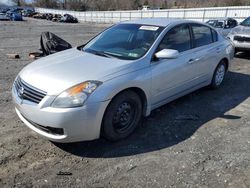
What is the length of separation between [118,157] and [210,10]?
29828mm

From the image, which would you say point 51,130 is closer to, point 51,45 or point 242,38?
point 51,45

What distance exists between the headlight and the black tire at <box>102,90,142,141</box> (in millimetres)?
382

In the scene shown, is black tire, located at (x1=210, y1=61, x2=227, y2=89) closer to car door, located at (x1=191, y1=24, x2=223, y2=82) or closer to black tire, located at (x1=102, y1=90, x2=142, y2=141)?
car door, located at (x1=191, y1=24, x2=223, y2=82)

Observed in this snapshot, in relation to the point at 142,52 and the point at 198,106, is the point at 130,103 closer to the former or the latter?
the point at 142,52

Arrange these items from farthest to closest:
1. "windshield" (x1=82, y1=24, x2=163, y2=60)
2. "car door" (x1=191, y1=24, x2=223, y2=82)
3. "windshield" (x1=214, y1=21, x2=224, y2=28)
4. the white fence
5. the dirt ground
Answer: the white fence
"windshield" (x1=214, y1=21, x2=224, y2=28)
"car door" (x1=191, y1=24, x2=223, y2=82)
"windshield" (x1=82, y1=24, x2=163, y2=60)
the dirt ground

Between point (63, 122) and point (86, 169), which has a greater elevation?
point (63, 122)

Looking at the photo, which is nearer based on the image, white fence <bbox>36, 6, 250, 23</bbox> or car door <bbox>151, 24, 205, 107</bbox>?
car door <bbox>151, 24, 205, 107</bbox>

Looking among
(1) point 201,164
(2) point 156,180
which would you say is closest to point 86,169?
(2) point 156,180

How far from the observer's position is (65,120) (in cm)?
318

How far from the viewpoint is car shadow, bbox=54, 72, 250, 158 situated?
3.66 metres

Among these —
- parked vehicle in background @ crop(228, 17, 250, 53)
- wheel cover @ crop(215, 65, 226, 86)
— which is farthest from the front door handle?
parked vehicle in background @ crop(228, 17, 250, 53)

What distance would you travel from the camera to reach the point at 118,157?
11.4 ft

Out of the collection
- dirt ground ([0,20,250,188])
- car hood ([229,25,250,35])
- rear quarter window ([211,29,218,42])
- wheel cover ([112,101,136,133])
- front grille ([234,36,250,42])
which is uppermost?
rear quarter window ([211,29,218,42])

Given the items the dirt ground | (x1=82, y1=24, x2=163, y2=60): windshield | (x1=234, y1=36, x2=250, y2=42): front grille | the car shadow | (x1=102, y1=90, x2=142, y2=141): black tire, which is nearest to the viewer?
the dirt ground
